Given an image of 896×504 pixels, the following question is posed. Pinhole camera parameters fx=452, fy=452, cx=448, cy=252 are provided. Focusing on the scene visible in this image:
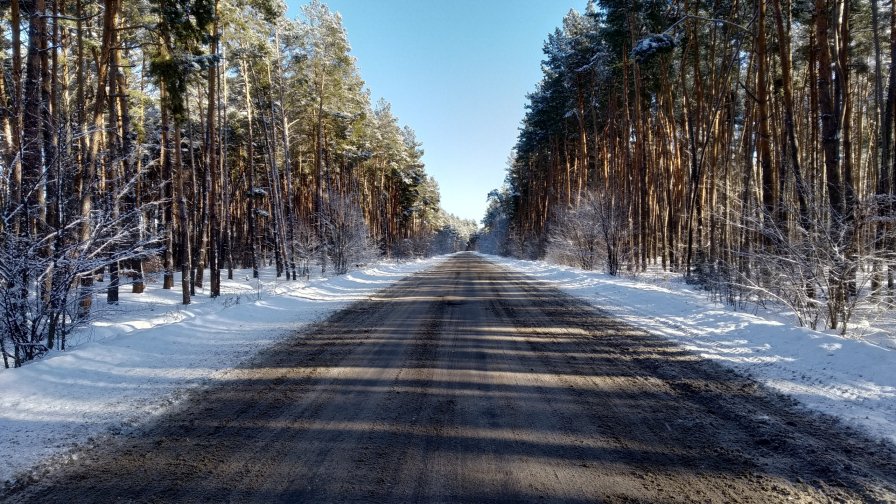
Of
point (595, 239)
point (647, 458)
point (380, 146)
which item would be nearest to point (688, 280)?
point (595, 239)

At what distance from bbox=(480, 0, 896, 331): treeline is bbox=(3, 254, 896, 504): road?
338cm

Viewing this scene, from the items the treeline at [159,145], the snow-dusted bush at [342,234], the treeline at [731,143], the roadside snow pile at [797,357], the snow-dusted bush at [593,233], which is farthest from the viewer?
the snow-dusted bush at [342,234]

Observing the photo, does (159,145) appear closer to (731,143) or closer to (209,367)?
(209,367)

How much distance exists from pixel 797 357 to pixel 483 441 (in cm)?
447

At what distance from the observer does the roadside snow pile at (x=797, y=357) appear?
157 inches

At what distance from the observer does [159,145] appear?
54.4 feet

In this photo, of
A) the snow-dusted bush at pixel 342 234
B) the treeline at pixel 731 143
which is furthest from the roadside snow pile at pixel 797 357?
the snow-dusted bush at pixel 342 234

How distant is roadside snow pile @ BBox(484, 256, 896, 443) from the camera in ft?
13.1

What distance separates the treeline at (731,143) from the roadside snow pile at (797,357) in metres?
0.92

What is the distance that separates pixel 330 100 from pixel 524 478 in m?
26.3

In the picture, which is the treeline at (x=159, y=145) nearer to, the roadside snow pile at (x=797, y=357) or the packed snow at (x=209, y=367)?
the packed snow at (x=209, y=367)

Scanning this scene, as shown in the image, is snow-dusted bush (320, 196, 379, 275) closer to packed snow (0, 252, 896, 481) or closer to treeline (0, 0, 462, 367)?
treeline (0, 0, 462, 367)

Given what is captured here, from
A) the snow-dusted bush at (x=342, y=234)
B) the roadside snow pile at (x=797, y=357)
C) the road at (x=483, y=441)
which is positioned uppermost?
the snow-dusted bush at (x=342, y=234)

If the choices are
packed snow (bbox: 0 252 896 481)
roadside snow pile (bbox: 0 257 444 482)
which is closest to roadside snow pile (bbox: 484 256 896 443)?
packed snow (bbox: 0 252 896 481)
